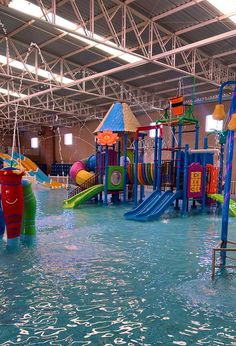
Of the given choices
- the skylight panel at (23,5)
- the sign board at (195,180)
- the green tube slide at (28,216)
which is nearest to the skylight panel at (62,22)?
the skylight panel at (23,5)

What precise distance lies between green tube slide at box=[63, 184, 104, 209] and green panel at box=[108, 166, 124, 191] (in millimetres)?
333

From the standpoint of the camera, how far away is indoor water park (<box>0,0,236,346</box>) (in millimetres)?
2375

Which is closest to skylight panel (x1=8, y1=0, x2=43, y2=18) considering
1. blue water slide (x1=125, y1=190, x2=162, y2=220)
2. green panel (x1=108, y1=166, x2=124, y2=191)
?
green panel (x1=108, y1=166, x2=124, y2=191)

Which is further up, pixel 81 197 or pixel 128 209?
pixel 81 197

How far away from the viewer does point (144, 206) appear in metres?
7.57

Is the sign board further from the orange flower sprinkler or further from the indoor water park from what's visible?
the orange flower sprinkler

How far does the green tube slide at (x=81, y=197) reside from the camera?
9055mm

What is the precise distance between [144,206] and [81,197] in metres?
2.48

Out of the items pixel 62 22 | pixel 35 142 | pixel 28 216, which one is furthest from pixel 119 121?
pixel 35 142

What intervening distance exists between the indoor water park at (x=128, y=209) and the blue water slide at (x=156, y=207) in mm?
33

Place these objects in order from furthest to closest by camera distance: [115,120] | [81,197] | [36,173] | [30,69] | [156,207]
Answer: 1. [36,173]
2. [30,69]
3. [115,120]
4. [81,197]
5. [156,207]

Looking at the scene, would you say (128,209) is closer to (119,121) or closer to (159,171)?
(159,171)

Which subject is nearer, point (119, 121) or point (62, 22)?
point (62, 22)

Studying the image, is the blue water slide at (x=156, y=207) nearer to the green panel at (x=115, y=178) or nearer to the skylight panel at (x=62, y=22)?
the green panel at (x=115, y=178)
